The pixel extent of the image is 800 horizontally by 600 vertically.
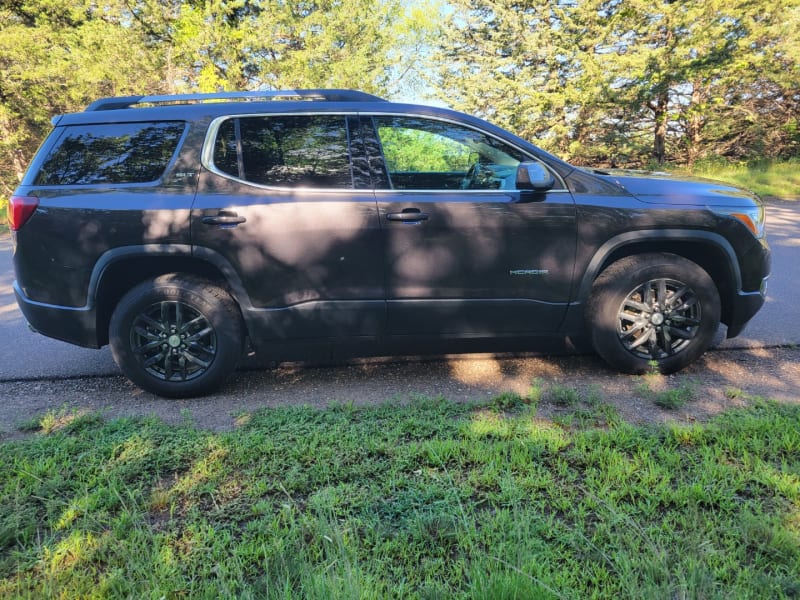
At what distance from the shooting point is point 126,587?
1756mm

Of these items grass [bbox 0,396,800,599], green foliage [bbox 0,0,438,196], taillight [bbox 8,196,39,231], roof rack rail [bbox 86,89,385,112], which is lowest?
grass [bbox 0,396,800,599]

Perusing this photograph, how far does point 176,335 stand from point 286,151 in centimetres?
145

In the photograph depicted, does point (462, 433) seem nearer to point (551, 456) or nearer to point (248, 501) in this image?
point (551, 456)

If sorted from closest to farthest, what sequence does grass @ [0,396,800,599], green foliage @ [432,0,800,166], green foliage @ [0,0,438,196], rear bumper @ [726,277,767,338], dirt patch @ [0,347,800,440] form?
grass @ [0,396,800,599] < dirt patch @ [0,347,800,440] < rear bumper @ [726,277,767,338] < green foliage @ [432,0,800,166] < green foliage @ [0,0,438,196]

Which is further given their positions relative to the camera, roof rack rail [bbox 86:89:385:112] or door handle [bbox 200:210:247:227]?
roof rack rail [bbox 86:89:385:112]

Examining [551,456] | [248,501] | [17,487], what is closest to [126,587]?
[248,501]

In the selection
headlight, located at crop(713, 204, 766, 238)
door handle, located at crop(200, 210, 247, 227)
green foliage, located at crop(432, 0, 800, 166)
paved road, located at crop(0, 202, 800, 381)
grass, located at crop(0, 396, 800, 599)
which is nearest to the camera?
grass, located at crop(0, 396, 800, 599)

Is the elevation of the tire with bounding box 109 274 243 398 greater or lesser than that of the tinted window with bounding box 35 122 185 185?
lesser

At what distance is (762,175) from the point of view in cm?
1544

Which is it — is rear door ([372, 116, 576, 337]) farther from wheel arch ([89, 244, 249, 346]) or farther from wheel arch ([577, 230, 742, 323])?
wheel arch ([89, 244, 249, 346])

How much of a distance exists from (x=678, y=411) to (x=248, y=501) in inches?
96.8

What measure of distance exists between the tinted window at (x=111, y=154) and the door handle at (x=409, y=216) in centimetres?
154

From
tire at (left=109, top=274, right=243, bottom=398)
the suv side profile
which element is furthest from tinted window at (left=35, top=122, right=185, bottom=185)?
tire at (left=109, top=274, right=243, bottom=398)

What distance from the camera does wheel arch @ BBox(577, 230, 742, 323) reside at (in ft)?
11.8
